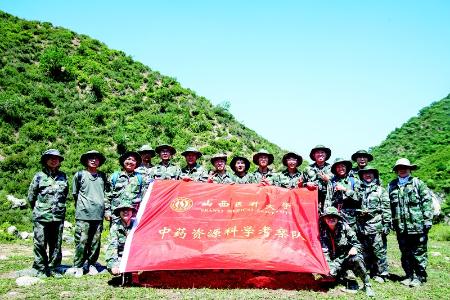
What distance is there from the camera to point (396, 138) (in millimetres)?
37875

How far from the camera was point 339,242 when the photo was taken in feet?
21.8

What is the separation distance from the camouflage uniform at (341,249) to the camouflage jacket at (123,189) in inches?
148

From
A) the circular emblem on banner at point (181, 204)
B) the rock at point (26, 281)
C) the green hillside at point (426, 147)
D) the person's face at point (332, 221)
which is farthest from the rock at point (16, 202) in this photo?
the green hillside at point (426, 147)

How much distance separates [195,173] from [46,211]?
124 inches

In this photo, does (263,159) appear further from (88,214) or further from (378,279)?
(88,214)

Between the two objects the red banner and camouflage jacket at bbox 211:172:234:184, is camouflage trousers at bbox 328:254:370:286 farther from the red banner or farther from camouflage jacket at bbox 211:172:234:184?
camouflage jacket at bbox 211:172:234:184

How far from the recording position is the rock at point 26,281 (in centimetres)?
645

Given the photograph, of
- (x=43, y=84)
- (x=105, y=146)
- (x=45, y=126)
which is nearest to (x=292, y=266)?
(x=105, y=146)

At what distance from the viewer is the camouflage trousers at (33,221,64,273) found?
7.06 metres

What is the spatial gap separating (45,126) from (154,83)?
1087cm

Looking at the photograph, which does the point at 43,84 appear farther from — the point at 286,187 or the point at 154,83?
the point at 286,187

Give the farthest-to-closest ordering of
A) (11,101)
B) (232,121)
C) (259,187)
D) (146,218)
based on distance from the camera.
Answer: (232,121)
(11,101)
(259,187)
(146,218)

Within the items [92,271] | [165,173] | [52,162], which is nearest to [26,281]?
[92,271]

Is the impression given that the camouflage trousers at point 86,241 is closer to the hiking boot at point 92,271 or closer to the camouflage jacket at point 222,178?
the hiking boot at point 92,271
